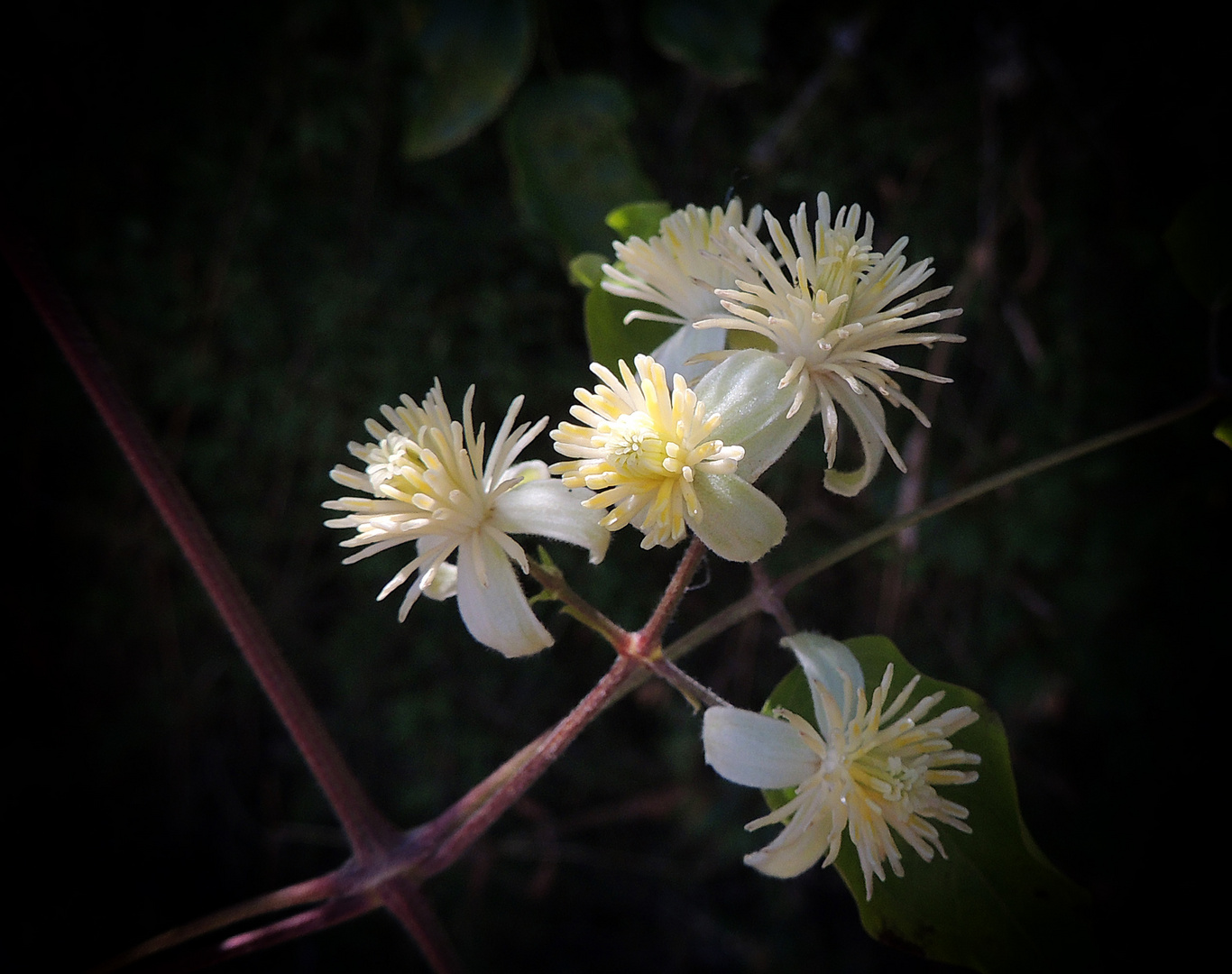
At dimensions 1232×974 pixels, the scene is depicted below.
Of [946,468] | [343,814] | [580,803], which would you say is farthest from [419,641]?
[946,468]

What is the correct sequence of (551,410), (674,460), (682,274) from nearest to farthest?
(674,460) < (682,274) < (551,410)

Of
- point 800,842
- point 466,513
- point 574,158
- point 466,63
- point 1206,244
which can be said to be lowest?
point 800,842

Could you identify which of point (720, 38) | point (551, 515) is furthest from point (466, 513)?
point (720, 38)

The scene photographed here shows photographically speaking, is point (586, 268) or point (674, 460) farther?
point (586, 268)

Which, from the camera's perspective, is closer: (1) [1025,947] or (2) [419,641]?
(1) [1025,947]

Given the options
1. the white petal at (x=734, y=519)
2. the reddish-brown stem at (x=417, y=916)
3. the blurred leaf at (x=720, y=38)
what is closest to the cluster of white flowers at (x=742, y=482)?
the white petal at (x=734, y=519)

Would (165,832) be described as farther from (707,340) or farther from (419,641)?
(707,340)

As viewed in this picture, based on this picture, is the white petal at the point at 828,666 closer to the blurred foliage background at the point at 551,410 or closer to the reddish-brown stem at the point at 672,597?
the reddish-brown stem at the point at 672,597

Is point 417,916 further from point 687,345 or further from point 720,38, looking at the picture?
point 720,38
